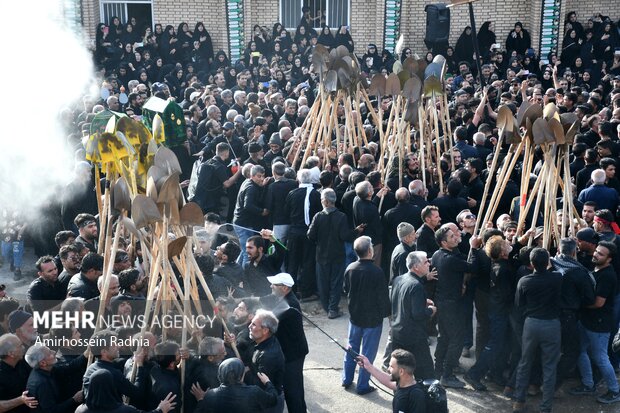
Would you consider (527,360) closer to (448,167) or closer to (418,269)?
(418,269)

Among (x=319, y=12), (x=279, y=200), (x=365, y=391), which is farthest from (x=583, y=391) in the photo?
(x=319, y=12)

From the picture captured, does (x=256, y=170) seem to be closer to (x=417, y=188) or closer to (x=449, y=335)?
(x=417, y=188)

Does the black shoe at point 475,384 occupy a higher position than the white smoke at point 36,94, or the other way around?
the white smoke at point 36,94

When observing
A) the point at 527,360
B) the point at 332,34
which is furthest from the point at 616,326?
the point at 332,34

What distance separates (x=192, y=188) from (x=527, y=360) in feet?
19.7

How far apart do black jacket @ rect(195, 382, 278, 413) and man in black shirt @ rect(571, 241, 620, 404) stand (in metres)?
3.70

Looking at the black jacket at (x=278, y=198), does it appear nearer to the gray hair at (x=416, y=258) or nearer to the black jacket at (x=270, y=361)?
the gray hair at (x=416, y=258)

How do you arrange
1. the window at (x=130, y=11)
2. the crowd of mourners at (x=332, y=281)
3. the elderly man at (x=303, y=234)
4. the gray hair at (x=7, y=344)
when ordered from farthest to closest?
the window at (x=130, y=11) < the elderly man at (x=303, y=234) < the crowd of mourners at (x=332, y=281) < the gray hair at (x=7, y=344)

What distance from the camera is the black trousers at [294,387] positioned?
7.60 meters

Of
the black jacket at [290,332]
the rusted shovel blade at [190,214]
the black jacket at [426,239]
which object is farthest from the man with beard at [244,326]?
the black jacket at [426,239]

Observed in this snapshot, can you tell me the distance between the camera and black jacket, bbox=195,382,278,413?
620 centimetres

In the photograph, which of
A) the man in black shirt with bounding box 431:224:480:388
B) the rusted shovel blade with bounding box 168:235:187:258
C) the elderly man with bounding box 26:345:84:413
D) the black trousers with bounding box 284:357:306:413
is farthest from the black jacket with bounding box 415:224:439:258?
the elderly man with bounding box 26:345:84:413

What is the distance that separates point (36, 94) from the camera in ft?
49.3

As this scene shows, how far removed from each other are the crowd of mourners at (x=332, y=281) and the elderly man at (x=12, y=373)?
11 mm
